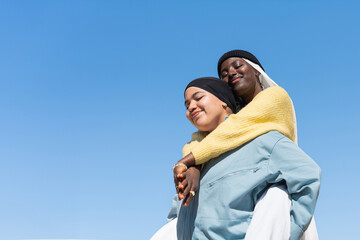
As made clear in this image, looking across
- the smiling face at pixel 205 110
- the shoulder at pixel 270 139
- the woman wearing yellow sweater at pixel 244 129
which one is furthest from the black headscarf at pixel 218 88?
the shoulder at pixel 270 139

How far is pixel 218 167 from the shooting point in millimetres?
2758

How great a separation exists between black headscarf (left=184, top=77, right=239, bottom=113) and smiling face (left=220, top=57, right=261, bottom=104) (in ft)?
0.24

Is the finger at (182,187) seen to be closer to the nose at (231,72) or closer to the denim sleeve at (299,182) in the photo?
the denim sleeve at (299,182)

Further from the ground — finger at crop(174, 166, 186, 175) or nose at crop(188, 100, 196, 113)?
nose at crop(188, 100, 196, 113)

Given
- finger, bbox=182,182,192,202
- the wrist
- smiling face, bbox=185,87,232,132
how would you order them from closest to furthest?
1. finger, bbox=182,182,192,202
2. the wrist
3. smiling face, bbox=185,87,232,132

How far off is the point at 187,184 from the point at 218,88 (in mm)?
761

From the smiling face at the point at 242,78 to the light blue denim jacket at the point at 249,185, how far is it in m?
0.51

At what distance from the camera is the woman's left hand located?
259 cm

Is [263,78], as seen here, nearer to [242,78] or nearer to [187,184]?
[242,78]

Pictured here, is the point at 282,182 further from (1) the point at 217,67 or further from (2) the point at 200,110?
(1) the point at 217,67

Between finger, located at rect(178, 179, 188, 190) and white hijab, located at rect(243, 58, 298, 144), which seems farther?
white hijab, located at rect(243, 58, 298, 144)

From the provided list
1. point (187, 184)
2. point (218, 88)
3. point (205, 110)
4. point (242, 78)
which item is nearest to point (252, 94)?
point (242, 78)

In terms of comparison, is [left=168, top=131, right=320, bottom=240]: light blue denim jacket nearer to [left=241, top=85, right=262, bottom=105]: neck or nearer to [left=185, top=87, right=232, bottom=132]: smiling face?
[left=185, top=87, right=232, bottom=132]: smiling face

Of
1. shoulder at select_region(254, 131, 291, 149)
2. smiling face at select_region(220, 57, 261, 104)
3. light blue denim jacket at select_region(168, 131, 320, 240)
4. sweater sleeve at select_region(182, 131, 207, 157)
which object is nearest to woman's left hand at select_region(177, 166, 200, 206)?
light blue denim jacket at select_region(168, 131, 320, 240)
